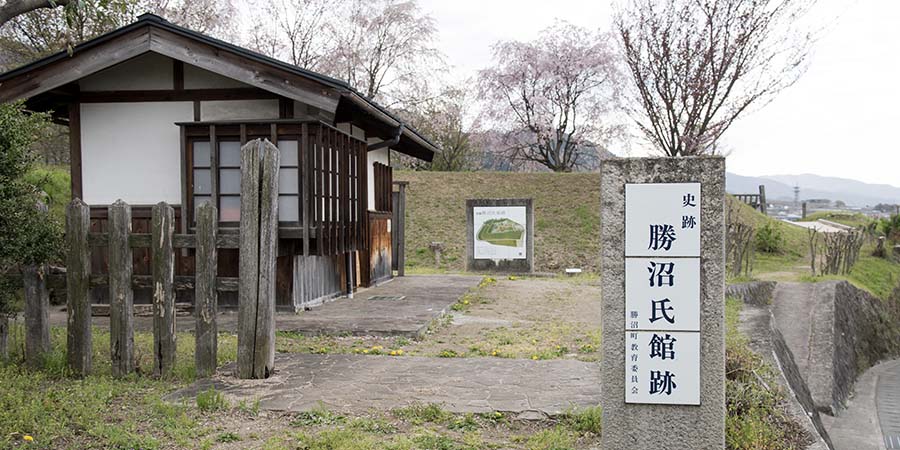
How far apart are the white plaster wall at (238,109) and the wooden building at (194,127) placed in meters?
0.01

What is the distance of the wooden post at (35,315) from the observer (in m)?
6.37

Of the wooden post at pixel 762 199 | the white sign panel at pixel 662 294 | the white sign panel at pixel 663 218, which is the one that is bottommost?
the white sign panel at pixel 662 294

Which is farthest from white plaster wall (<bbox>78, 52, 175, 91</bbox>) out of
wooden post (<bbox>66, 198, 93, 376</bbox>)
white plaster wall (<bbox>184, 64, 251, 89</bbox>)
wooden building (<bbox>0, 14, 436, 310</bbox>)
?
wooden post (<bbox>66, 198, 93, 376</bbox>)

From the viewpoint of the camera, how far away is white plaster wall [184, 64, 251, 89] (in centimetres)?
1032

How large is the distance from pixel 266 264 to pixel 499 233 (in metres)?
14.0

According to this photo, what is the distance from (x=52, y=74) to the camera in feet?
31.6

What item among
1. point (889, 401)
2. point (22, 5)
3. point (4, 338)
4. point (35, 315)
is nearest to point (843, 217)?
point (889, 401)

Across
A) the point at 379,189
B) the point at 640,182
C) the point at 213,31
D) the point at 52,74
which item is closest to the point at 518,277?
the point at 379,189

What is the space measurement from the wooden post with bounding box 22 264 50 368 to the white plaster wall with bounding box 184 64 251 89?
4.56m

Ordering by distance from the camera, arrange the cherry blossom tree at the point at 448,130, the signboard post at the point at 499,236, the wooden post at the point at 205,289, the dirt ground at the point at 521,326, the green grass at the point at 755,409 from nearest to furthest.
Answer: the green grass at the point at 755,409
the wooden post at the point at 205,289
the dirt ground at the point at 521,326
the signboard post at the point at 499,236
the cherry blossom tree at the point at 448,130

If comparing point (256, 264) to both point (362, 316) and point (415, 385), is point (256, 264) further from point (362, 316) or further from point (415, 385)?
point (362, 316)

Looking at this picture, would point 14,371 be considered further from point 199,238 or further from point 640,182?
point 640,182

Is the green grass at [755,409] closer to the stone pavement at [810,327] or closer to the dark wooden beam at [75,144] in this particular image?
the stone pavement at [810,327]

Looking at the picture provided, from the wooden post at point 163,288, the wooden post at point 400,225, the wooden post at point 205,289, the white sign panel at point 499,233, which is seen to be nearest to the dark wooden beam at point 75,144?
the wooden post at point 163,288
